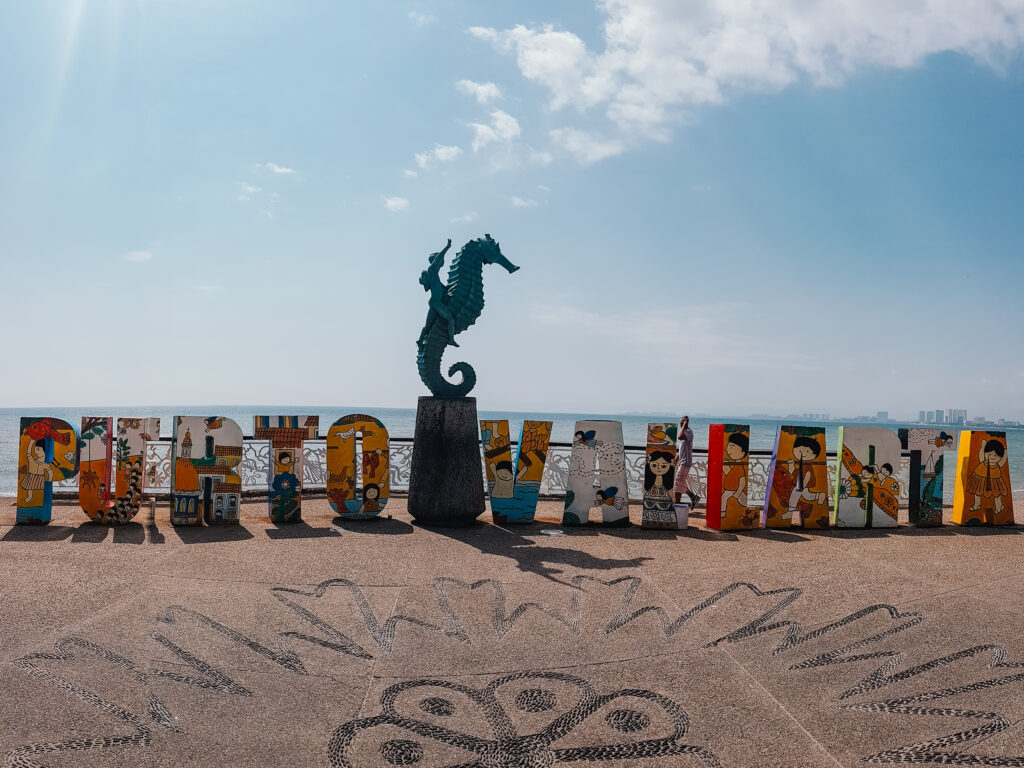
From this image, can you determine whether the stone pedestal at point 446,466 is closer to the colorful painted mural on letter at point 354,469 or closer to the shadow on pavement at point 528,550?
the shadow on pavement at point 528,550

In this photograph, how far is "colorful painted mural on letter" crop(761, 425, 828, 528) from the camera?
952 centimetres

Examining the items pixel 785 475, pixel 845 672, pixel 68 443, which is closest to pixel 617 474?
pixel 785 475

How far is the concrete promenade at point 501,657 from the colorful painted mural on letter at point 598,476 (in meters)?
1.78

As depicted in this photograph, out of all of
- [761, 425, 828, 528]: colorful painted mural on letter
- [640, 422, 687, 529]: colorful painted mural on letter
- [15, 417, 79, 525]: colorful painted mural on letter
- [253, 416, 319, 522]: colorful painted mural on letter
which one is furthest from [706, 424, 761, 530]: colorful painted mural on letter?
[15, 417, 79, 525]: colorful painted mural on letter

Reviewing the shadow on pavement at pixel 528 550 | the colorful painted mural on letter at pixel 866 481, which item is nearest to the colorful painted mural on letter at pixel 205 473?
the shadow on pavement at pixel 528 550

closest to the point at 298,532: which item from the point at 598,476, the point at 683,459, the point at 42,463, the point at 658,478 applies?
the point at 42,463

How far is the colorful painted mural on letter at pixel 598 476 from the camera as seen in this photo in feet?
31.2

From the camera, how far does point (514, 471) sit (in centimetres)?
982

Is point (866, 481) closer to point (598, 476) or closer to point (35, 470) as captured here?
point (598, 476)

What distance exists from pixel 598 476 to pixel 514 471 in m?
1.19

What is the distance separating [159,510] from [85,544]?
2.76 meters

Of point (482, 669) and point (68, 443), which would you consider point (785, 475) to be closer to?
point (482, 669)

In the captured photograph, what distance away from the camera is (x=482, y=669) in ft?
14.8

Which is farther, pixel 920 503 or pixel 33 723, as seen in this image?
pixel 920 503
